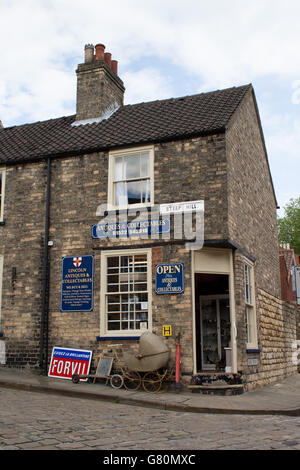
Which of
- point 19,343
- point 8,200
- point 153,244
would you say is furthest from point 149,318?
point 8,200

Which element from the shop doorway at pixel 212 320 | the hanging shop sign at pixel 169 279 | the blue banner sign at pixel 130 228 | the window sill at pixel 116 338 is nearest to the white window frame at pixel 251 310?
the shop doorway at pixel 212 320

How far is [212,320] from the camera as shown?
1577 centimetres

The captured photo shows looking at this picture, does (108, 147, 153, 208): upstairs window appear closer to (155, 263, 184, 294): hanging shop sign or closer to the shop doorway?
(155, 263, 184, 294): hanging shop sign

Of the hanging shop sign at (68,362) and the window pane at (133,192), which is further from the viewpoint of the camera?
the window pane at (133,192)

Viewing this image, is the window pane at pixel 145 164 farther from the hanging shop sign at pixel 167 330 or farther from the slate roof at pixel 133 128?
the hanging shop sign at pixel 167 330

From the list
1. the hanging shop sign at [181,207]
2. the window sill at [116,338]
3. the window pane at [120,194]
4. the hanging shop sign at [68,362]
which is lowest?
the hanging shop sign at [68,362]

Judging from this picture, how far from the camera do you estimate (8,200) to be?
14.5m

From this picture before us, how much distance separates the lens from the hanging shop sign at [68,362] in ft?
40.9

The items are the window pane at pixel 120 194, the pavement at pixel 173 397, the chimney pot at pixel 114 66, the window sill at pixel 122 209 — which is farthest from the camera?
the chimney pot at pixel 114 66

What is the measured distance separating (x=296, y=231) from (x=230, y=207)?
3325cm

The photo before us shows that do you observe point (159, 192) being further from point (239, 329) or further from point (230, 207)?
point (239, 329)

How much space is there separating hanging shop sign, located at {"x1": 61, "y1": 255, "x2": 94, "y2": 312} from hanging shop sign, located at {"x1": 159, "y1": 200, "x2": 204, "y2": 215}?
230cm

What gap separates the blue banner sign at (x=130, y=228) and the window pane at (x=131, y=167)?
1.33 metres

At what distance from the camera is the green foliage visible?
4353 centimetres
